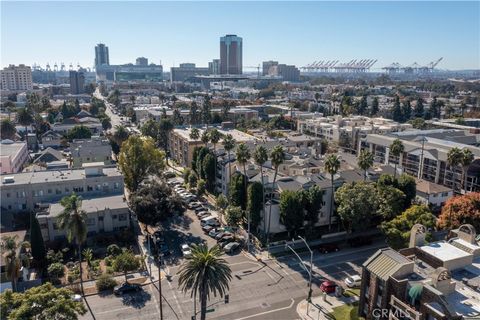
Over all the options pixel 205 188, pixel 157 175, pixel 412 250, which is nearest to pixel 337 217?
pixel 412 250

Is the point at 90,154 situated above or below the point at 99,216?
above

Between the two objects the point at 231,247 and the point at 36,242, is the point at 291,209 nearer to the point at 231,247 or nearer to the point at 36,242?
the point at 231,247

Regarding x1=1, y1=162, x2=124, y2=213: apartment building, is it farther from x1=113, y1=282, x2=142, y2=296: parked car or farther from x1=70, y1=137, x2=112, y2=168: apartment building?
x1=113, y1=282, x2=142, y2=296: parked car

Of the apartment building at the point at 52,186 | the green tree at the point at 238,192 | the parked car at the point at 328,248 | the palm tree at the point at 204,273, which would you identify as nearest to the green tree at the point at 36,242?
the apartment building at the point at 52,186

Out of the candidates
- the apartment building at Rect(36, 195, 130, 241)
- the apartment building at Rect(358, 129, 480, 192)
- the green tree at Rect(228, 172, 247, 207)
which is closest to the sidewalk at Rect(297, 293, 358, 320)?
the green tree at Rect(228, 172, 247, 207)

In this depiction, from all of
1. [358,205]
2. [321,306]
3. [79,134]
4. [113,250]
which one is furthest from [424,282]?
[79,134]

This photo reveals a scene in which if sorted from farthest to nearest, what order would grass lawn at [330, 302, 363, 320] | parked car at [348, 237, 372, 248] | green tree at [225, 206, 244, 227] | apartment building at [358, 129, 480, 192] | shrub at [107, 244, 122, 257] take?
1. apartment building at [358, 129, 480, 192]
2. green tree at [225, 206, 244, 227]
3. parked car at [348, 237, 372, 248]
4. shrub at [107, 244, 122, 257]
5. grass lawn at [330, 302, 363, 320]
